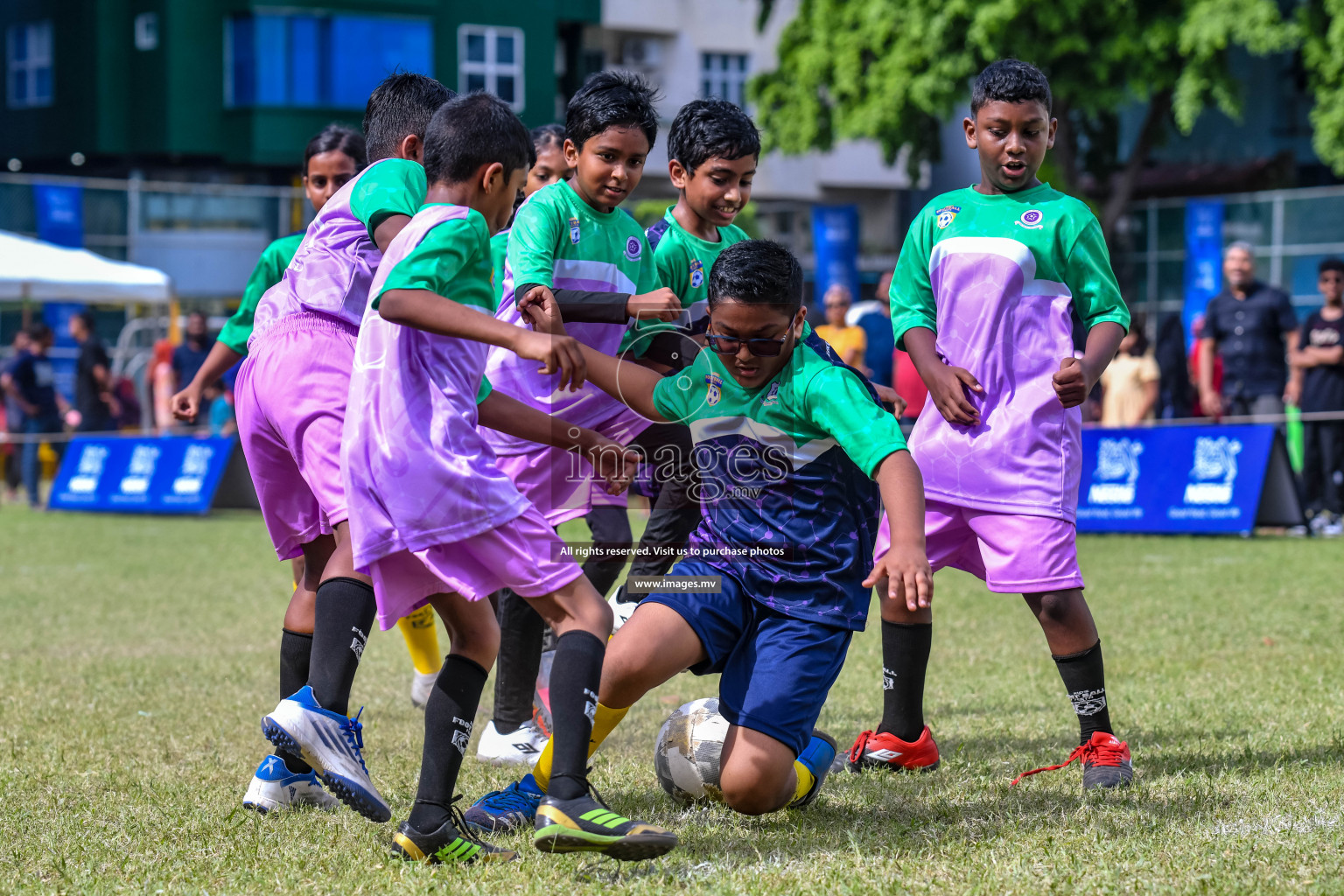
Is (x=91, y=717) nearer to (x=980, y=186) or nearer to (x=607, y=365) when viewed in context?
(x=607, y=365)

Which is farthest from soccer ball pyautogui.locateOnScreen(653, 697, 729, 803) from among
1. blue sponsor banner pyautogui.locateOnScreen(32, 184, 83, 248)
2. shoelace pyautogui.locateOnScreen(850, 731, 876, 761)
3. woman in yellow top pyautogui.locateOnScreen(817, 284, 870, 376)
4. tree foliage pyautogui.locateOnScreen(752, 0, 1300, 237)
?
blue sponsor banner pyautogui.locateOnScreen(32, 184, 83, 248)

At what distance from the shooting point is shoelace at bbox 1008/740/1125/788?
14.6 ft

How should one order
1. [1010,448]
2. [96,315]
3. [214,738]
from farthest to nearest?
[96,315]
[214,738]
[1010,448]

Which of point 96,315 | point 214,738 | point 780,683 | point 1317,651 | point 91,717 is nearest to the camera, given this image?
point 780,683

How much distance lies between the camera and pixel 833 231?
26.3 meters

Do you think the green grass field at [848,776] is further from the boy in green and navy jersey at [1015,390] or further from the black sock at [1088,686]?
the boy in green and navy jersey at [1015,390]

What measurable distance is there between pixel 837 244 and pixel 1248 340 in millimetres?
14031

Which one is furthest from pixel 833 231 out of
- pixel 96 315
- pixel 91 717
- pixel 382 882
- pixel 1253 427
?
pixel 382 882

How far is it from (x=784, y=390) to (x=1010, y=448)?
0.85 m

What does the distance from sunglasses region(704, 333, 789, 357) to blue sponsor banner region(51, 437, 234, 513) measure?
13190mm

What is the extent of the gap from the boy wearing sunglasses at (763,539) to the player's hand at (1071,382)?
0.62 metres

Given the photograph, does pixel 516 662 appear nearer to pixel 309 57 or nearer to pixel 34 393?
pixel 34 393

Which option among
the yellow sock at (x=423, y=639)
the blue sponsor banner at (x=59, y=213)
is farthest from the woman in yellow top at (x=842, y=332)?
the blue sponsor banner at (x=59, y=213)

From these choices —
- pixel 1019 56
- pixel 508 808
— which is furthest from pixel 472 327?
A: pixel 1019 56
